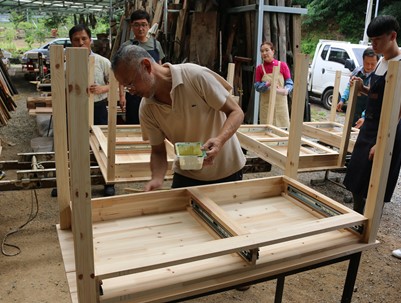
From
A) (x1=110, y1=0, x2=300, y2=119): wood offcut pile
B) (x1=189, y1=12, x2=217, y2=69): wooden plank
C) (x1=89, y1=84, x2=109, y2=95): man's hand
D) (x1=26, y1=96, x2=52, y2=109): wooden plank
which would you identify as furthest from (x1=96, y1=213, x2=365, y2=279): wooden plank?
(x1=189, y1=12, x2=217, y2=69): wooden plank

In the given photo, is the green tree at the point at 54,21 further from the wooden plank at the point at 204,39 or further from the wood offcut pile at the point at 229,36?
the wooden plank at the point at 204,39

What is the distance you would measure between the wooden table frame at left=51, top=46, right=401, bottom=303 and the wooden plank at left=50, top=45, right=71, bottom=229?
0.4 inches

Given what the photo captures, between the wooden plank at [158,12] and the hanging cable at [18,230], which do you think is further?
the wooden plank at [158,12]

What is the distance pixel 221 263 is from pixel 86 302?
579mm

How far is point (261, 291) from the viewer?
3.13 metres

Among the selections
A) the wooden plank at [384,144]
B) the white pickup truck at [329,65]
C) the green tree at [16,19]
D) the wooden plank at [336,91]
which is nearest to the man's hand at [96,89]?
the wooden plank at [336,91]

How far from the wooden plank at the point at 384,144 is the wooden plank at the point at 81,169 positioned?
4.39 ft

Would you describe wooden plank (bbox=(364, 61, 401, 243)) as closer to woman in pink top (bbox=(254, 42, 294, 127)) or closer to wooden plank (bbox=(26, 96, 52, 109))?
woman in pink top (bbox=(254, 42, 294, 127))

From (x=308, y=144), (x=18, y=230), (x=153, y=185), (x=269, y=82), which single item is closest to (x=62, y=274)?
(x=18, y=230)

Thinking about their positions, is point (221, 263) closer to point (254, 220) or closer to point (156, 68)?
point (254, 220)

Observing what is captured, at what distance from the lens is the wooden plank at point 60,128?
1.78m

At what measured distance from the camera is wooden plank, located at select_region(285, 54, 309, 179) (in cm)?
217

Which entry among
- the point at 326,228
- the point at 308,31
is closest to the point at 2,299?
the point at 326,228

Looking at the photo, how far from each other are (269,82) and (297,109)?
3894 millimetres
